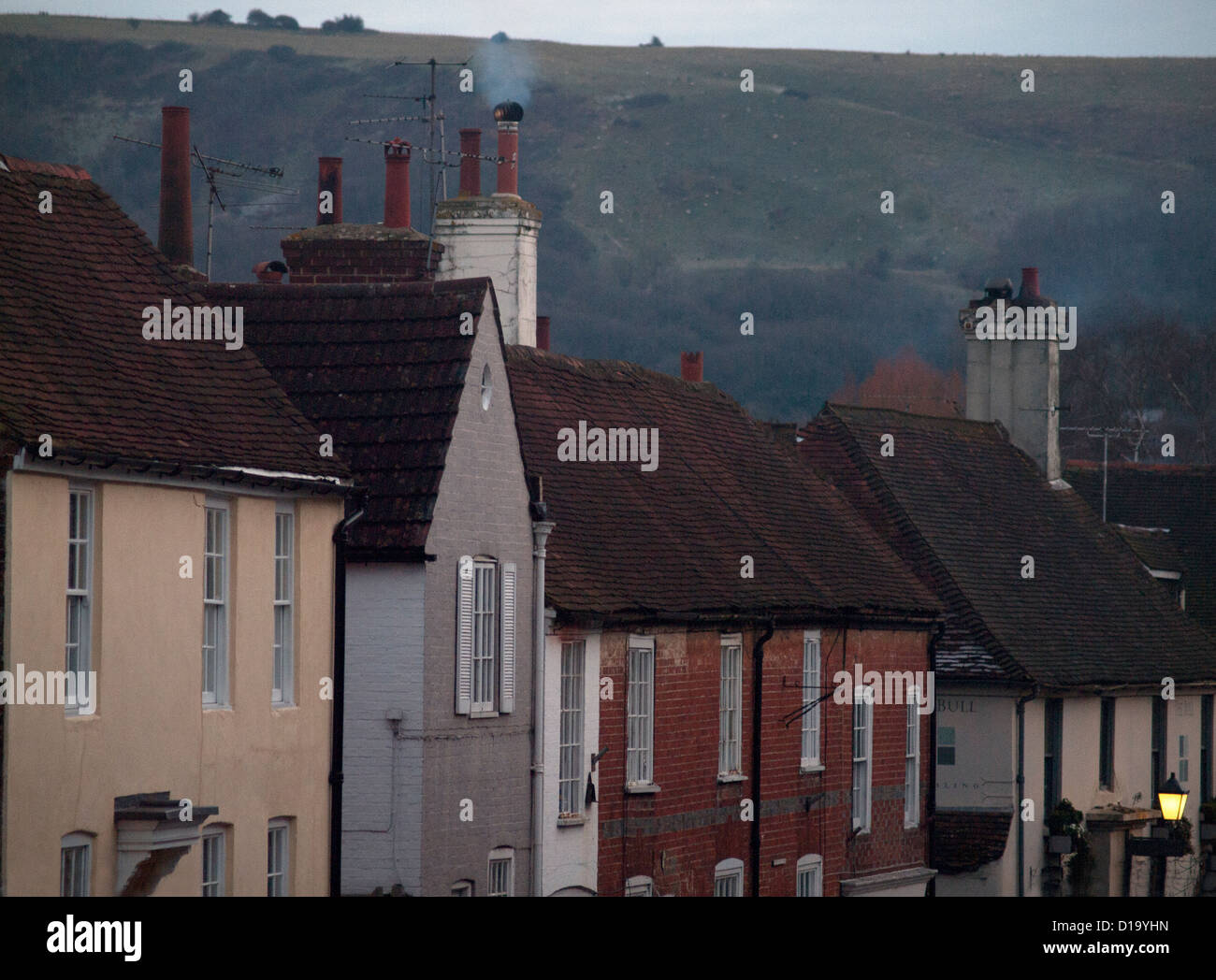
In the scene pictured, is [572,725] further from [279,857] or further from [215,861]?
[215,861]

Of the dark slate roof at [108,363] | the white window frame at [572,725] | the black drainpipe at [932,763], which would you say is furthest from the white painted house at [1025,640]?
the dark slate roof at [108,363]

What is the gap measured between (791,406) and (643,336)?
1152 inches

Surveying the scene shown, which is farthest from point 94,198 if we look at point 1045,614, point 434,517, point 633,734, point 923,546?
point 1045,614

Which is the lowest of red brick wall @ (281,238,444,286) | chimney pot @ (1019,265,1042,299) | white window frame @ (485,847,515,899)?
white window frame @ (485,847,515,899)

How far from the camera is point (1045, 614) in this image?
40156 millimetres

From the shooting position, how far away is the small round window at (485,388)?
80.3ft

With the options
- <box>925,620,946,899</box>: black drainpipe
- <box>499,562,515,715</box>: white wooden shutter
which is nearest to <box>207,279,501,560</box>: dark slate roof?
<box>499,562,515,715</box>: white wooden shutter

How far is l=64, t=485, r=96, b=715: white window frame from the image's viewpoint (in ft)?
60.2

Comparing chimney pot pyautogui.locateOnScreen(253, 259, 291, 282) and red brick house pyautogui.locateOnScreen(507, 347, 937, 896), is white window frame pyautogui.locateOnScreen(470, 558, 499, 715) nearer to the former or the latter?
red brick house pyautogui.locateOnScreen(507, 347, 937, 896)

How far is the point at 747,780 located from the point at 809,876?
2.60m

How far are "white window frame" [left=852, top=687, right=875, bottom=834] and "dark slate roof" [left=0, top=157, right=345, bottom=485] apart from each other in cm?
1302

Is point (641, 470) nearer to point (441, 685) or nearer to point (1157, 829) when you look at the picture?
point (441, 685)

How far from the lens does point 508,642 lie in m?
24.5

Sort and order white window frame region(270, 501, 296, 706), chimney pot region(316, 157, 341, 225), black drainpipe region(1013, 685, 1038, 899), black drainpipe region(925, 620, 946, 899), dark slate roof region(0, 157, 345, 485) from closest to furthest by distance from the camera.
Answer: dark slate roof region(0, 157, 345, 485) → white window frame region(270, 501, 296, 706) → chimney pot region(316, 157, 341, 225) → black drainpipe region(925, 620, 946, 899) → black drainpipe region(1013, 685, 1038, 899)
